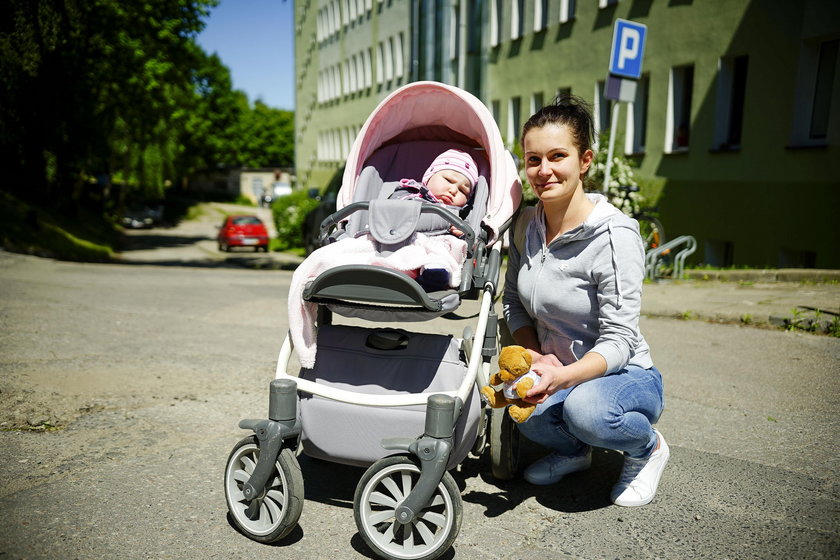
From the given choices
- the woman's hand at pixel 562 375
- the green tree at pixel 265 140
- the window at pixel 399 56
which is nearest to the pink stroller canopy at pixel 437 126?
the woman's hand at pixel 562 375

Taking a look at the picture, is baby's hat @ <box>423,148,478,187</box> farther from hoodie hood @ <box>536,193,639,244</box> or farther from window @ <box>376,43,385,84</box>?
window @ <box>376,43,385,84</box>

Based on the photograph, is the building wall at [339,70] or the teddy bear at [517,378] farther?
the building wall at [339,70]

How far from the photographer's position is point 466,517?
3.46 m

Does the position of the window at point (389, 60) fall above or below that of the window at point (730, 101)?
above

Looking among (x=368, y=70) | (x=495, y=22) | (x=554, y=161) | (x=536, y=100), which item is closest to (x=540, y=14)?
(x=536, y=100)

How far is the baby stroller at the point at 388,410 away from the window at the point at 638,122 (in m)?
15.2

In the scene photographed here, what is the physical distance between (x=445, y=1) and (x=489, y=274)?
25769mm

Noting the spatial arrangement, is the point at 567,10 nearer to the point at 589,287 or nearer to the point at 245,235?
the point at 245,235

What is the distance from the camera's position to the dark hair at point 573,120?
11.2 ft

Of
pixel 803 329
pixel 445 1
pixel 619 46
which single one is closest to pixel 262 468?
pixel 803 329

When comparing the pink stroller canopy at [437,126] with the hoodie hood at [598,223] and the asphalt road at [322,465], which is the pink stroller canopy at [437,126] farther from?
the asphalt road at [322,465]

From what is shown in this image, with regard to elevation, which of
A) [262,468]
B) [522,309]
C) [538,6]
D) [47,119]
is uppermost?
[538,6]

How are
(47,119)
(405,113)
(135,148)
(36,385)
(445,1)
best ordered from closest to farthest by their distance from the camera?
(405,113)
(36,385)
(47,119)
(445,1)
(135,148)

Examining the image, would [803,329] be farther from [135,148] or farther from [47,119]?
[135,148]
